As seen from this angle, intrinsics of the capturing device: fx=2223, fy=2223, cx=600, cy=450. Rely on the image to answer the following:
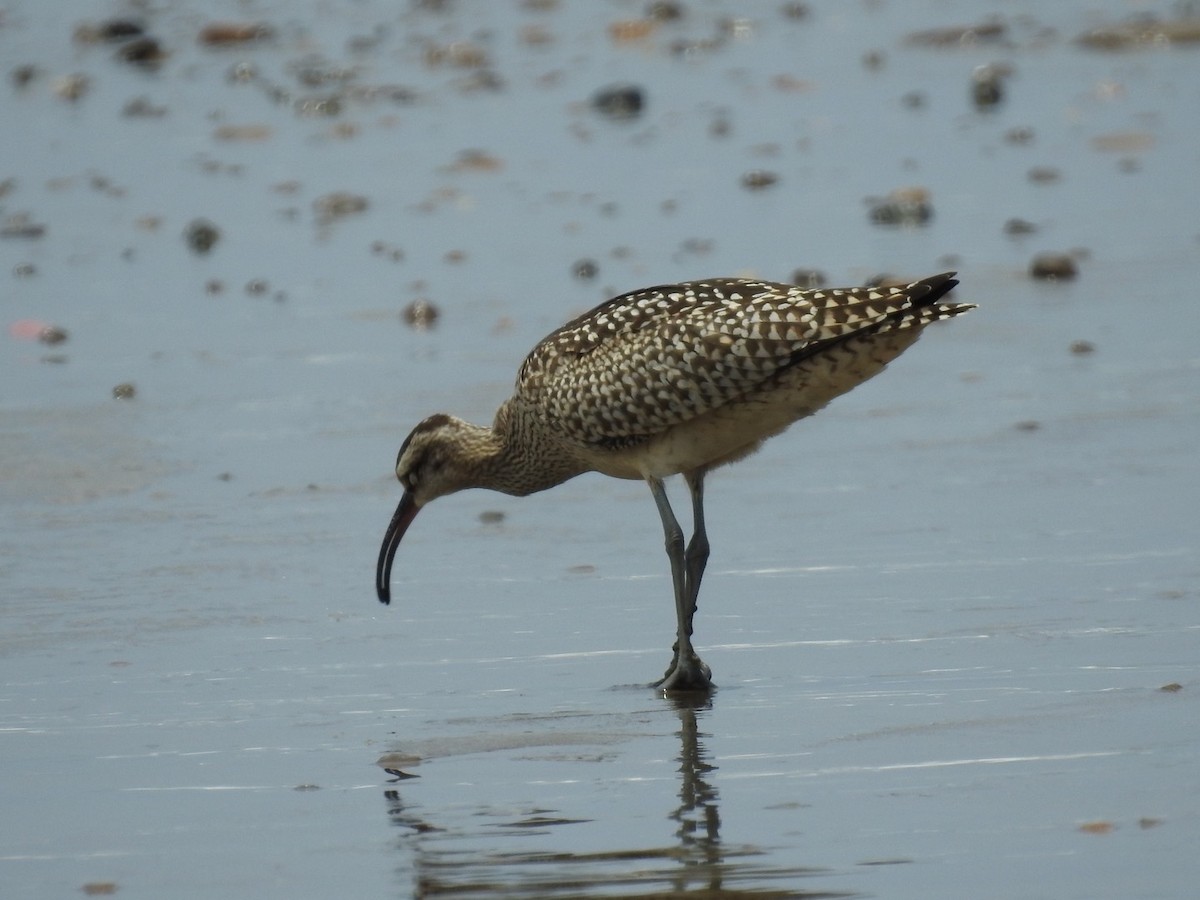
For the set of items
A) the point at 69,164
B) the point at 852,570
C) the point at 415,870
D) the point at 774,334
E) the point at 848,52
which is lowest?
the point at 415,870

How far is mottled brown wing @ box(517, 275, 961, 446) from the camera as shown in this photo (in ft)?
23.7

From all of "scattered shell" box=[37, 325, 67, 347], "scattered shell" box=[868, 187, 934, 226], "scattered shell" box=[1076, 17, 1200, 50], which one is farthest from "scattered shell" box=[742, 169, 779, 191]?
"scattered shell" box=[1076, 17, 1200, 50]

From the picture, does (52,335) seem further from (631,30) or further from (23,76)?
(631,30)

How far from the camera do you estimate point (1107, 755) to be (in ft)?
19.7

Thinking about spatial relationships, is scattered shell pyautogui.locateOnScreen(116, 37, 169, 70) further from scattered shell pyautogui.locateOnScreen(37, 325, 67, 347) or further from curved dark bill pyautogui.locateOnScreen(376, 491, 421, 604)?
curved dark bill pyautogui.locateOnScreen(376, 491, 421, 604)

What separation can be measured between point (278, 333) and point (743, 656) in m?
5.76

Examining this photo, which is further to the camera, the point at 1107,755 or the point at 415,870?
the point at 1107,755

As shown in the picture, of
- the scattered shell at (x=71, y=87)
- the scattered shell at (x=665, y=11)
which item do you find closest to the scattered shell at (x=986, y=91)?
the scattered shell at (x=665, y=11)

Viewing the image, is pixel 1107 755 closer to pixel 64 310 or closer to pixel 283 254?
pixel 64 310

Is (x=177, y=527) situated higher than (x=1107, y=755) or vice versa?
(x=177, y=527)

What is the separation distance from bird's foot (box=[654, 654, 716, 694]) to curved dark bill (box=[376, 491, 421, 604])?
132cm

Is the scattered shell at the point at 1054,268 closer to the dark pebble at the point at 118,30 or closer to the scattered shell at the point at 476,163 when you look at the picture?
the scattered shell at the point at 476,163

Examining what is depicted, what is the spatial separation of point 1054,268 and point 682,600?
591 cm

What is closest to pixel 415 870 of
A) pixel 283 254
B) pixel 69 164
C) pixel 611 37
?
pixel 283 254
